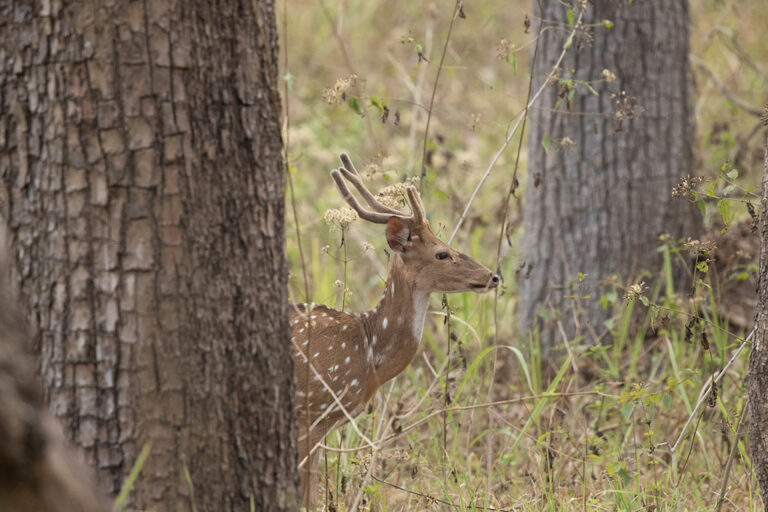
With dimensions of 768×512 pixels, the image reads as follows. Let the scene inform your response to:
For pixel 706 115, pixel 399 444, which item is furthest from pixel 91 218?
pixel 706 115

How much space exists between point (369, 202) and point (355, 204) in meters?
0.28

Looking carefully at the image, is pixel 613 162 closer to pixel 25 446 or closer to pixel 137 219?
pixel 137 219

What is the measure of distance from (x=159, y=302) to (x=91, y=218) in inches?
10.2

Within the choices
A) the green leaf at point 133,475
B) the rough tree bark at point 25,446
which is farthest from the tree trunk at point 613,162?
the rough tree bark at point 25,446

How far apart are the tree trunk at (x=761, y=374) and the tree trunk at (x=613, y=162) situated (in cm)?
213

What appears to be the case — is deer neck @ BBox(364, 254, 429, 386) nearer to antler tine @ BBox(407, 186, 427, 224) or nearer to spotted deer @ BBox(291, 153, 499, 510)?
spotted deer @ BBox(291, 153, 499, 510)

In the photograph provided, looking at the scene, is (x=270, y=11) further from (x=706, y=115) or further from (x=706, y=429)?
(x=706, y=115)

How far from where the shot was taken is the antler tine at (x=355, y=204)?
378 cm

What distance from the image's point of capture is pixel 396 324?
4.16 m

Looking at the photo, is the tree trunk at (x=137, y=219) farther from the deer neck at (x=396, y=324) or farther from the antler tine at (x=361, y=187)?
the deer neck at (x=396, y=324)

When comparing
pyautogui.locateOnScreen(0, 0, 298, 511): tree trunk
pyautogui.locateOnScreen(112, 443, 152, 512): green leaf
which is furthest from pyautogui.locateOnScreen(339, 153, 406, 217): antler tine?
pyautogui.locateOnScreen(112, 443, 152, 512): green leaf

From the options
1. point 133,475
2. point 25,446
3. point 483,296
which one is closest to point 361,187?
point 483,296

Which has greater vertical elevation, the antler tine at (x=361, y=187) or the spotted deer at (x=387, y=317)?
the antler tine at (x=361, y=187)

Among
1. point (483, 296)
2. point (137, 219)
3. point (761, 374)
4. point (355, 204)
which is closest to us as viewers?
point (137, 219)
